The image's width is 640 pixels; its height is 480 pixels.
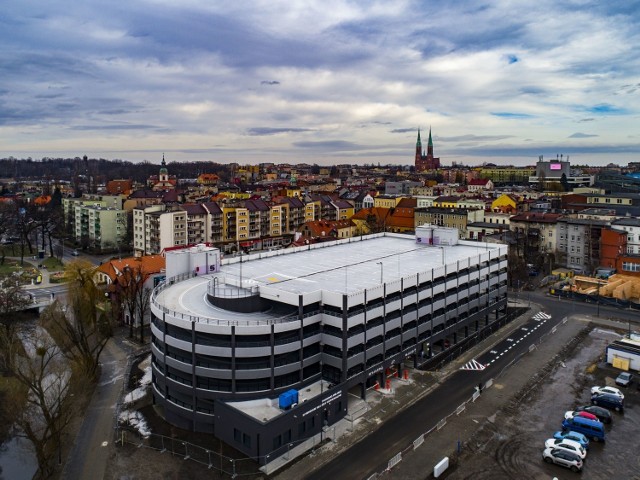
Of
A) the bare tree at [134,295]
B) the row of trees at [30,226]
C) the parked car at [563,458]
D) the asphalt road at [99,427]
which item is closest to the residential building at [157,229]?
the row of trees at [30,226]

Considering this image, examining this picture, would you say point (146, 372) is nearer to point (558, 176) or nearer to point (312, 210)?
point (312, 210)

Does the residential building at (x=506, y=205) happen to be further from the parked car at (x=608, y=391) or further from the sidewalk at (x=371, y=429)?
the parked car at (x=608, y=391)

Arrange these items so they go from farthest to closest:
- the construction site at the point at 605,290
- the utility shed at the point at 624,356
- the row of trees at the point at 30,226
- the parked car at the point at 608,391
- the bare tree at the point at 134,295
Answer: the row of trees at the point at 30,226 → the construction site at the point at 605,290 → the bare tree at the point at 134,295 → the utility shed at the point at 624,356 → the parked car at the point at 608,391

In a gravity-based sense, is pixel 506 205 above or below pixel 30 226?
above

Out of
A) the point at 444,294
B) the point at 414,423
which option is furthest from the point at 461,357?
the point at 414,423

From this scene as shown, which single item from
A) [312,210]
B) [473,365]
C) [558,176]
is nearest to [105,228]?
[312,210]

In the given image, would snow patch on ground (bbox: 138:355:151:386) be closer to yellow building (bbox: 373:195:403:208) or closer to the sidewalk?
the sidewalk
